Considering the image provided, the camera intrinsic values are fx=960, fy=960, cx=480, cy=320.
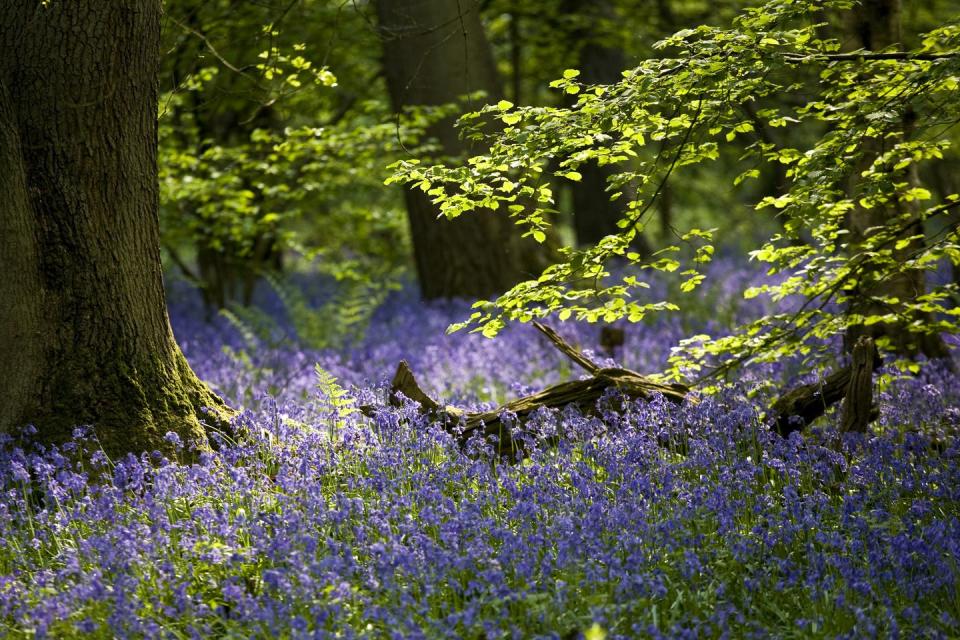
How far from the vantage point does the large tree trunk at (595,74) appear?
14391 millimetres

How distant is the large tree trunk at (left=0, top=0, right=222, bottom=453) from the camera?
16.0ft

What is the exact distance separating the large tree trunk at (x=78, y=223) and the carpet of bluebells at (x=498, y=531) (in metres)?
0.26

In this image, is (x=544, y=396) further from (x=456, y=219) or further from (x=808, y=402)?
(x=456, y=219)

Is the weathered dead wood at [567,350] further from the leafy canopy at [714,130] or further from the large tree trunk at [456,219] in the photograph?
the large tree trunk at [456,219]

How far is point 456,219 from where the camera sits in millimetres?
10977

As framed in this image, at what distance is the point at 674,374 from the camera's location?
19.0 ft

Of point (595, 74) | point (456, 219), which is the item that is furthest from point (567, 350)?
point (595, 74)

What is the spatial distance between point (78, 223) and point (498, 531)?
272cm

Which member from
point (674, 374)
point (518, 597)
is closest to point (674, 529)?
point (518, 597)

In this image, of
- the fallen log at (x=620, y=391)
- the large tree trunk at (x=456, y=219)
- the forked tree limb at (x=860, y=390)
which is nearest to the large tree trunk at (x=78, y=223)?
the fallen log at (x=620, y=391)

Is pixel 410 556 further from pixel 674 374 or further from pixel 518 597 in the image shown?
pixel 674 374

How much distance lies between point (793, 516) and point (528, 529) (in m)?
1.20

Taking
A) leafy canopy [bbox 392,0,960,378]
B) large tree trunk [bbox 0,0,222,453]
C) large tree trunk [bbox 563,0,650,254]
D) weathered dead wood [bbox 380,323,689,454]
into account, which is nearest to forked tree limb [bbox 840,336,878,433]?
leafy canopy [bbox 392,0,960,378]

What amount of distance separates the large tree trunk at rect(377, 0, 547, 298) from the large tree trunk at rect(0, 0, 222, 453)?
5.88 meters
